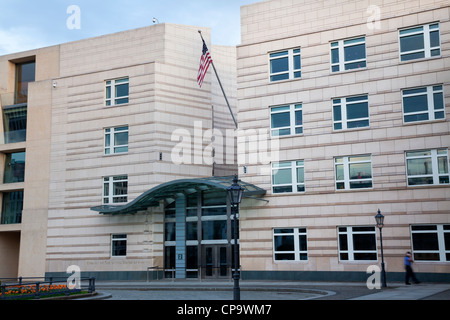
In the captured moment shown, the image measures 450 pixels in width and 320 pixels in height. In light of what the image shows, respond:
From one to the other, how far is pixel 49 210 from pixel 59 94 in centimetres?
866

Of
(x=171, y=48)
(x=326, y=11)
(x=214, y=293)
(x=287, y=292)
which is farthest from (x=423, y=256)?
(x=171, y=48)

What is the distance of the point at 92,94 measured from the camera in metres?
39.0

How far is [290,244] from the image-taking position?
31406 mm

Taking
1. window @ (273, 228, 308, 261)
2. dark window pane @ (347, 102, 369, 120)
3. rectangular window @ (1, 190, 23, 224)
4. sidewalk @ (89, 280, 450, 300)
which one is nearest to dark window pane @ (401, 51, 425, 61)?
dark window pane @ (347, 102, 369, 120)

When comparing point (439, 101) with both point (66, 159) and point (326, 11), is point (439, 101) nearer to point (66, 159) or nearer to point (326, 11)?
point (326, 11)

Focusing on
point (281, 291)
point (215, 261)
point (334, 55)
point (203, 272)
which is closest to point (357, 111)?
point (334, 55)

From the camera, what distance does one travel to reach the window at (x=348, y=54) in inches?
1219

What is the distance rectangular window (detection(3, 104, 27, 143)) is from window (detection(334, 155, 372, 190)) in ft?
82.2

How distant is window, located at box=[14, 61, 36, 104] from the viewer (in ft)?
144

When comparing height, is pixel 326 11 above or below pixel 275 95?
above

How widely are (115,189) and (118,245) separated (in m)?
3.81

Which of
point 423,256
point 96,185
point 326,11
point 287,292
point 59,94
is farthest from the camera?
point 59,94

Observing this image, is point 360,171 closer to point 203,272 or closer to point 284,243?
point 284,243

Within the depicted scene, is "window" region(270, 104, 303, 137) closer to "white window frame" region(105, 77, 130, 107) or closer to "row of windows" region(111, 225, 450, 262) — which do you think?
"row of windows" region(111, 225, 450, 262)
